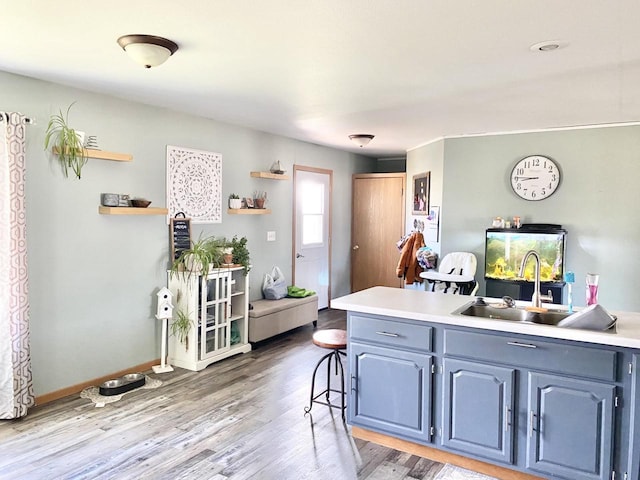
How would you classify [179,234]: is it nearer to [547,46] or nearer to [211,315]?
[211,315]

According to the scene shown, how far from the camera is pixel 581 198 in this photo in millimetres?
5031

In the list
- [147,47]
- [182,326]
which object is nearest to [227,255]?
[182,326]

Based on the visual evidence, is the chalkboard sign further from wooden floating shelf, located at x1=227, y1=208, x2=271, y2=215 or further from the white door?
the white door

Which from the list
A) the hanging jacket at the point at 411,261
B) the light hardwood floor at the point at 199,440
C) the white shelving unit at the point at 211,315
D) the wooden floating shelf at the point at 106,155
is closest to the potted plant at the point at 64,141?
the wooden floating shelf at the point at 106,155

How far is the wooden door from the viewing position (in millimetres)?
7230

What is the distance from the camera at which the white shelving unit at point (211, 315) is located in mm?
4262

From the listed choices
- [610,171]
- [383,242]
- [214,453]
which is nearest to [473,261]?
[610,171]

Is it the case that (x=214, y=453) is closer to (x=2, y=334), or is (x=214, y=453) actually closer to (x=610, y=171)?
(x=2, y=334)

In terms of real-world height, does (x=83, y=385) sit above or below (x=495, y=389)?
below

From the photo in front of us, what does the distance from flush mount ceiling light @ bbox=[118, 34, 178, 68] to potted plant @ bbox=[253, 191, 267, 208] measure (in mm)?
2875

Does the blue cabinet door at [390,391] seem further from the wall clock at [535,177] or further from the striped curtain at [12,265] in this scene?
the wall clock at [535,177]

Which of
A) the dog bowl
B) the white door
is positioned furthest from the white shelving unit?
the white door

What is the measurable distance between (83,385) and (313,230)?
3.65 metres

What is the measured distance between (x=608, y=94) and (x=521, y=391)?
2564 millimetres
